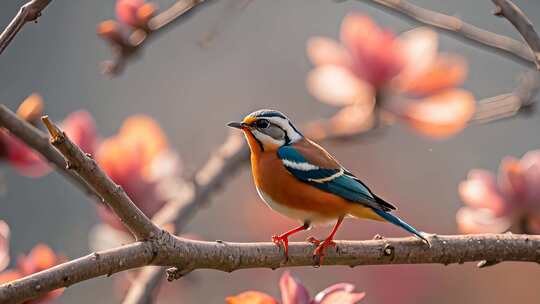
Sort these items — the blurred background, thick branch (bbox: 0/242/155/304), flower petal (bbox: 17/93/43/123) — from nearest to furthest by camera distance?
thick branch (bbox: 0/242/155/304), flower petal (bbox: 17/93/43/123), the blurred background

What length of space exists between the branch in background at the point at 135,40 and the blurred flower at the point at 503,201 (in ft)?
1.82

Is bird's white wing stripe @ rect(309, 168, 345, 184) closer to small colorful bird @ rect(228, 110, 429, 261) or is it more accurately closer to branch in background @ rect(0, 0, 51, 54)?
small colorful bird @ rect(228, 110, 429, 261)

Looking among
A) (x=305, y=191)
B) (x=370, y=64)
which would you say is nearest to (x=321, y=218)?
(x=305, y=191)

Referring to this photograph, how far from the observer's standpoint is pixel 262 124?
1698 millimetres

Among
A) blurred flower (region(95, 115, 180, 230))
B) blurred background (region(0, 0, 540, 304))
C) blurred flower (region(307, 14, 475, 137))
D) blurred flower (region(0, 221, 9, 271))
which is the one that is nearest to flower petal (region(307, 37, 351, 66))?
blurred flower (region(307, 14, 475, 137))

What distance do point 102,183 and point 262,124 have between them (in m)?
0.75

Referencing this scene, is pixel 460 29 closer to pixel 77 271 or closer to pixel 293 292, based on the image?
pixel 293 292

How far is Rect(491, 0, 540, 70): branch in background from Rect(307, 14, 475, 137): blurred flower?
1.04ft

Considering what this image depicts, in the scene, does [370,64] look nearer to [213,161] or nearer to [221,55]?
[213,161]

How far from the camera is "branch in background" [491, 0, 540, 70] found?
4.17ft

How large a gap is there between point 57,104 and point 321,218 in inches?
115

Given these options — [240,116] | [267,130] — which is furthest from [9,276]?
[240,116]

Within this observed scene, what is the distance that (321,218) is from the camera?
152 centimetres

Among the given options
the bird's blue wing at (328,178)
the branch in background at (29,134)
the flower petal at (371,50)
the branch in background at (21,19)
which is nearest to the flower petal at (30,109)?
the branch in background at (29,134)
